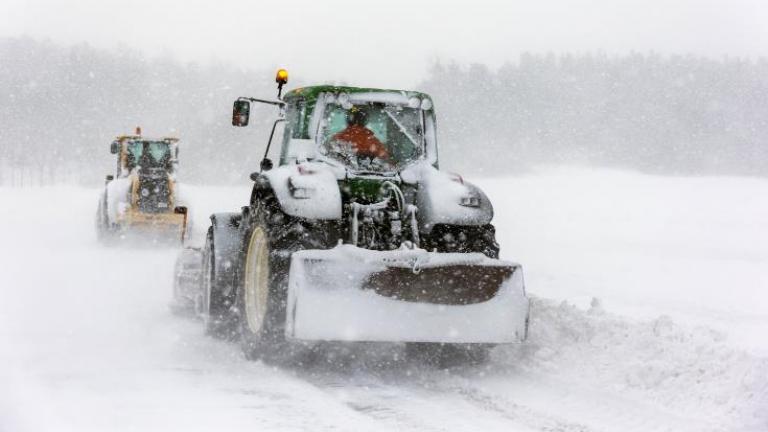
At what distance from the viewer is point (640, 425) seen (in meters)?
4.91

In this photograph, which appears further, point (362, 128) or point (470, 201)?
point (362, 128)

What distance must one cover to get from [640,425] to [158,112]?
102m

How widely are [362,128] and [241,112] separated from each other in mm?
958

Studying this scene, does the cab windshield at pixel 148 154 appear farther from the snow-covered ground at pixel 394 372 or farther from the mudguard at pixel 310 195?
the mudguard at pixel 310 195

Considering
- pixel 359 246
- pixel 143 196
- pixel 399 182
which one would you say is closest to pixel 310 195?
pixel 359 246

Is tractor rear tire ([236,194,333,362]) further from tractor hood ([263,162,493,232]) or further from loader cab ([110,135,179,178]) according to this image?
loader cab ([110,135,179,178])

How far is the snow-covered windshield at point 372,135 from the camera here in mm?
6957

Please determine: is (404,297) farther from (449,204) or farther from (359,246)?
(449,204)

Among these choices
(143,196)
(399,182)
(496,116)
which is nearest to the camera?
(399,182)

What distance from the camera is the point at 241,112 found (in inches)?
284

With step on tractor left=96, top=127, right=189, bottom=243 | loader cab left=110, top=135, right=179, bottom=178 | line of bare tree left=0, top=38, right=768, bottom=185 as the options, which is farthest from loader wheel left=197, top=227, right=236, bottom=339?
line of bare tree left=0, top=38, right=768, bottom=185

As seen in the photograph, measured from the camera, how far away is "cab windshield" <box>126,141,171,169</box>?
63.5 ft

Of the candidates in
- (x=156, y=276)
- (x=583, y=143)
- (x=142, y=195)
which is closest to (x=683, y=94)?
(x=583, y=143)

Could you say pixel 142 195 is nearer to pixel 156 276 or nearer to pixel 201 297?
pixel 156 276
